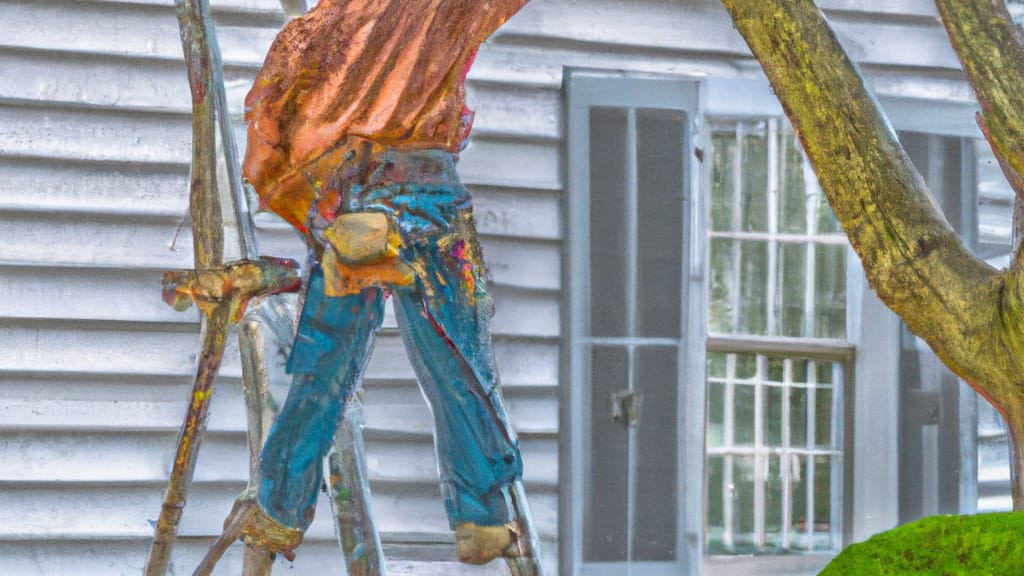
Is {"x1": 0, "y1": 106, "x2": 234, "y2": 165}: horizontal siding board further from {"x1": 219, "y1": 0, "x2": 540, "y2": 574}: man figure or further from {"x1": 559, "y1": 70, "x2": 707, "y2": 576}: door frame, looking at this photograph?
{"x1": 219, "y1": 0, "x2": 540, "y2": 574}: man figure

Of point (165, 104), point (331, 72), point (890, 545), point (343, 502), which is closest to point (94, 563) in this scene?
point (165, 104)

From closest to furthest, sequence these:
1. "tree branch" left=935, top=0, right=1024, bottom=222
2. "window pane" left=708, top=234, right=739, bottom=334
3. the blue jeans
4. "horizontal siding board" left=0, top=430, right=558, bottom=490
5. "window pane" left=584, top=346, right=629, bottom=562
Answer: "tree branch" left=935, top=0, right=1024, bottom=222 < the blue jeans < "horizontal siding board" left=0, top=430, right=558, bottom=490 < "window pane" left=584, top=346, right=629, bottom=562 < "window pane" left=708, top=234, right=739, bottom=334

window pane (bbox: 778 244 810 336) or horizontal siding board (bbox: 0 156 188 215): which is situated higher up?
horizontal siding board (bbox: 0 156 188 215)

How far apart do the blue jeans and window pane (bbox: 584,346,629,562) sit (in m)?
1.41

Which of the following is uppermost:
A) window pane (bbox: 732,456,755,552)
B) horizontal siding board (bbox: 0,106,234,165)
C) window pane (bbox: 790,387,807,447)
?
horizontal siding board (bbox: 0,106,234,165)

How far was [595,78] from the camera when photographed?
303 cm

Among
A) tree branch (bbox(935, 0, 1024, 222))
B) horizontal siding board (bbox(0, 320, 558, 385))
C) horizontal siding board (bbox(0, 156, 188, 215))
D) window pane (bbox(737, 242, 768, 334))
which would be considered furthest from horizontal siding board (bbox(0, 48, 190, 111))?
tree branch (bbox(935, 0, 1024, 222))

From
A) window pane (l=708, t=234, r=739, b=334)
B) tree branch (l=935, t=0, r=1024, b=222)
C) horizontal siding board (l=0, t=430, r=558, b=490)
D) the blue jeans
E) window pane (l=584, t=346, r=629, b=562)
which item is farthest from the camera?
window pane (l=708, t=234, r=739, b=334)

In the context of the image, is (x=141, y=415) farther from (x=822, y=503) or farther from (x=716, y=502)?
(x=822, y=503)

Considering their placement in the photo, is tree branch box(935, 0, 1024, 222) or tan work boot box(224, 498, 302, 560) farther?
tan work boot box(224, 498, 302, 560)

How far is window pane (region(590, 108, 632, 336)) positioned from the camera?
302 cm

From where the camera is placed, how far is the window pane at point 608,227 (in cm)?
302

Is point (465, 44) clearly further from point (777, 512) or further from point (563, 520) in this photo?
point (777, 512)

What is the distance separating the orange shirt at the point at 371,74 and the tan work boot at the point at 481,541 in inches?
17.8
